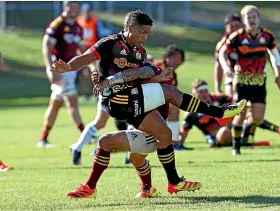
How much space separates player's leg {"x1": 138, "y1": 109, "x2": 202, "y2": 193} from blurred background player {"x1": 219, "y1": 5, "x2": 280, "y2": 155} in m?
3.94

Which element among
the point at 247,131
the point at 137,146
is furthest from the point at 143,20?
the point at 247,131

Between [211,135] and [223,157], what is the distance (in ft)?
7.60

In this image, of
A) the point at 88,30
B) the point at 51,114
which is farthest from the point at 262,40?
the point at 88,30

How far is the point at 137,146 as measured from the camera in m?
9.30

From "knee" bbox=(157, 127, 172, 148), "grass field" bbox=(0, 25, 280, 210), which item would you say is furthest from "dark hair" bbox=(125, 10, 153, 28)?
"grass field" bbox=(0, 25, 280, 210)

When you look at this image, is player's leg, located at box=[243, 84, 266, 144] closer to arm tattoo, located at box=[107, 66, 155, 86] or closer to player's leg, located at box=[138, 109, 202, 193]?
player's leg, located at box=[138, 109, 202, 193]

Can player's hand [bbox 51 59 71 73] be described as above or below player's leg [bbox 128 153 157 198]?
above

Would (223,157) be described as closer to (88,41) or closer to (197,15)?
(88,41)

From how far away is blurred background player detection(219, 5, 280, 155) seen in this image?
13.3 meters

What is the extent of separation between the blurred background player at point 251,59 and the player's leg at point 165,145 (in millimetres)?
3939

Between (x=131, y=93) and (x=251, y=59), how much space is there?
4860 millimetres

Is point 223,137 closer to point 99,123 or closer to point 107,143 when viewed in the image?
point 99,123

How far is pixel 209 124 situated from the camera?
16.1 m

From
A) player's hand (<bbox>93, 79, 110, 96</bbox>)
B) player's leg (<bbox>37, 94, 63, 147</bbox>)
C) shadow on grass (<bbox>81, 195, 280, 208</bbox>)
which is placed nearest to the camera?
shadow on grass (<bbox>81, 195, 280, 208</bbox>)
